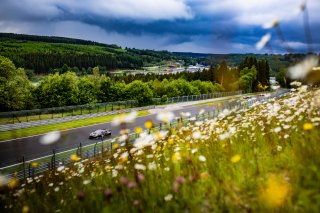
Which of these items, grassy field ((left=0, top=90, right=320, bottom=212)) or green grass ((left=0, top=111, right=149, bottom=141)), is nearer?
grassy field ((left=0, top=90, right=320, bottom=212))

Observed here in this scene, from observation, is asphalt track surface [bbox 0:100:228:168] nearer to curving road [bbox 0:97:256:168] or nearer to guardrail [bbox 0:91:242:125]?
curving road [bbox 0:97:256:168]

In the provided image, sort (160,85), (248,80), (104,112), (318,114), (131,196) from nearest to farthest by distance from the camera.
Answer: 1. (131,196)
2. (318,114)
3. (104,112)
4. (160,85)
5. (248,80)

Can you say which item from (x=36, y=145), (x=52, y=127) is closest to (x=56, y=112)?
(x=52, y=127)

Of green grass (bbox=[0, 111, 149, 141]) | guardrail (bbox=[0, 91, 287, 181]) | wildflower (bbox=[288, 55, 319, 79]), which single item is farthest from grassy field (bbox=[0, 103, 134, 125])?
wildflower (bbox=[288, 55, 319, 79])

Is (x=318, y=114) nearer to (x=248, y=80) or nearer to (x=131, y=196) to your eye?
(x=131, y=196)

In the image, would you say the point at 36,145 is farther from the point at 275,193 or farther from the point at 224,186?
the point at 275,193

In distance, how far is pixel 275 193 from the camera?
227 centimetres

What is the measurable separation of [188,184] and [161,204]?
1.07 feet

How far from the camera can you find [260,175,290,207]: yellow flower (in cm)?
228

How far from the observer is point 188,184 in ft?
9.95

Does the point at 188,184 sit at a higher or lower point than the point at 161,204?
higher

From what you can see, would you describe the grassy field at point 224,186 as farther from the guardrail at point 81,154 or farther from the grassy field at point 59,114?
the grassy field at point 59,114

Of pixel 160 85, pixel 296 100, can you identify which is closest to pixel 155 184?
pixel 296 100

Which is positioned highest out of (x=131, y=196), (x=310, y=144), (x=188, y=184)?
(x=310, y=144)
